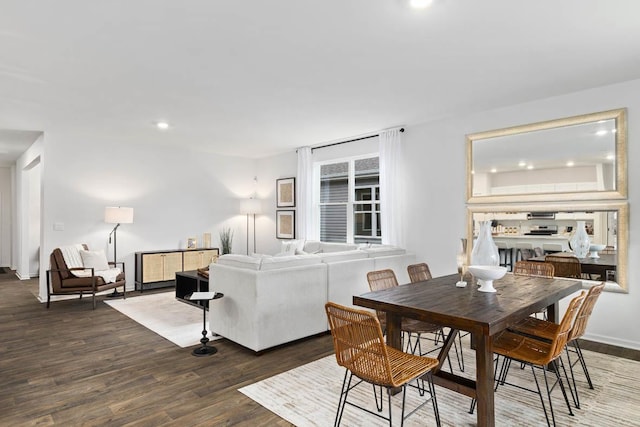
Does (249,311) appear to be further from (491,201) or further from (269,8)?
(491,201)

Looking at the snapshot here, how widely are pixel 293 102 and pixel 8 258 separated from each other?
10.1 meters

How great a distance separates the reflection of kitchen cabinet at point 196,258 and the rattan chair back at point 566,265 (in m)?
5.69

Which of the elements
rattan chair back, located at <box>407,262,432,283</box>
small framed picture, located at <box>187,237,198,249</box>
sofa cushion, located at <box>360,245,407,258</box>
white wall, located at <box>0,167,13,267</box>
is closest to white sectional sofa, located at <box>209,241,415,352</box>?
sofa cushion, located at <box>360,245,407,258</box>

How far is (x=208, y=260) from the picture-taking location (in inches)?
298

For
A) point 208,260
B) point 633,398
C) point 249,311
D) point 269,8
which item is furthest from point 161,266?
point 633,398

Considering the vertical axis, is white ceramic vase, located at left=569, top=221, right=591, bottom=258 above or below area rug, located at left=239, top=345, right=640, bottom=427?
above

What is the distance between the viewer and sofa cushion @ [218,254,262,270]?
12.2 ft

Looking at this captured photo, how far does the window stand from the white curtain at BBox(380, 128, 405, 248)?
41cm

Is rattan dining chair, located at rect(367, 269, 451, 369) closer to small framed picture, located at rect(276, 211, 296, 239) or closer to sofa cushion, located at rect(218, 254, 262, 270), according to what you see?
sofa cushion, located at rect(218, 254, 262, 270)

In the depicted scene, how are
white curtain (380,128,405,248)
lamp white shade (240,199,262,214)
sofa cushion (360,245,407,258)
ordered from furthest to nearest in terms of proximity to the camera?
1. lamp white shade (240,199,262,214)
2. white curtain (380,128,405,248)
3. sofa cushion (360,245,407,258)

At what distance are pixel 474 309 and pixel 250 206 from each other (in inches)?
255

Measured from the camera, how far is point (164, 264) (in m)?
6.99

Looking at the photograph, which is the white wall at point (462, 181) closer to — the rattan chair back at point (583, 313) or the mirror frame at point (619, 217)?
the mirror frame at point (619, 217)

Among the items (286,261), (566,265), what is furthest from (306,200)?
(566,265)
